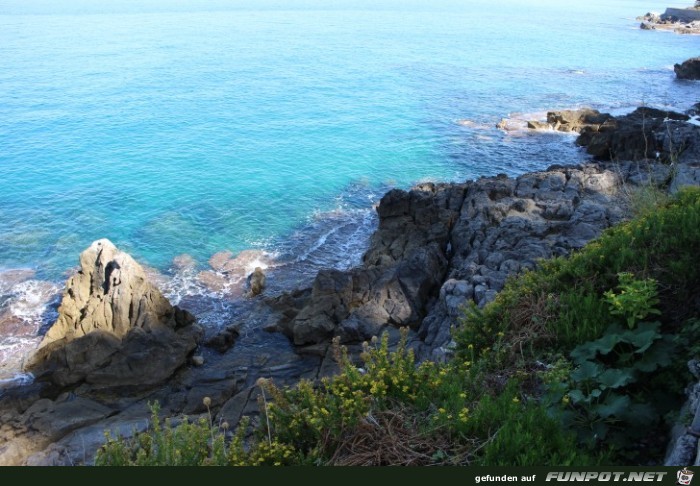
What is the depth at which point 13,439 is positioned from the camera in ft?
50.5

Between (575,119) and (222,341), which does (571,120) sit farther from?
(222,341)

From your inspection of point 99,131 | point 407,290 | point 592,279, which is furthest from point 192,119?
point 592,279

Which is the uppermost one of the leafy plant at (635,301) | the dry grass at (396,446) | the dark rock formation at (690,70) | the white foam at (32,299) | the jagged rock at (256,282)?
the dark rock formation at (690,70)

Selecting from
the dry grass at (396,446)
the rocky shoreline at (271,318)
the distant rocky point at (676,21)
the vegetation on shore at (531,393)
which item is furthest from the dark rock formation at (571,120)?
the distant rocky point at (676,21)

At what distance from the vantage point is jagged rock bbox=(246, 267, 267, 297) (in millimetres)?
23578

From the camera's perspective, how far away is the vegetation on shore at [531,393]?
20.0ft

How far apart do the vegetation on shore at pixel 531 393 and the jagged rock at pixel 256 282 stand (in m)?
15.5

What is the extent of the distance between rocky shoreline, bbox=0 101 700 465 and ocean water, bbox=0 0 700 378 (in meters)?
3.67

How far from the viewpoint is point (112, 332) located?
19.1m

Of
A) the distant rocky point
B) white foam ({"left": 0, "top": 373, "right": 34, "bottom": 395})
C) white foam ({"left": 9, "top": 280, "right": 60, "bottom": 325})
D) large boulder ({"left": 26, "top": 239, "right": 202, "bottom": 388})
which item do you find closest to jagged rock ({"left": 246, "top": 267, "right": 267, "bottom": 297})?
large boulder ({"left": 26, "top": 239, "right": 202, "bottom": 388})

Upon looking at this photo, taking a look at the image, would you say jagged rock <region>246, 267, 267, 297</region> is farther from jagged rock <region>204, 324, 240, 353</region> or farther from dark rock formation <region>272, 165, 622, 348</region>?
jagged rock <region>204, 324, 240, 353</region>

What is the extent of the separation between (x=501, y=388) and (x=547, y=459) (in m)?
1.75

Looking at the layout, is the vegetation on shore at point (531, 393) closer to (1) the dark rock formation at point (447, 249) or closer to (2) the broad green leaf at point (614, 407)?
(2) the broad green leaf at point (614, 407)

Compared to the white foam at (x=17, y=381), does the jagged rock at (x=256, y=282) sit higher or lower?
higher
